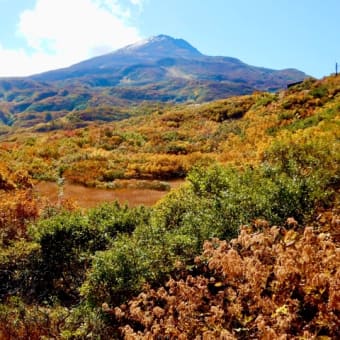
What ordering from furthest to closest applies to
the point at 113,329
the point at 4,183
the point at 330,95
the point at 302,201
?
the point at 330,95
the point at 4,183
the point at 302,201
the point at 113,329

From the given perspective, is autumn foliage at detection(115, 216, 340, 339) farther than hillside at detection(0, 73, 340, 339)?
No

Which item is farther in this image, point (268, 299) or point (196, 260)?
point (196, 260)

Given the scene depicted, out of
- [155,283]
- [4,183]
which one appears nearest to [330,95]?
[4,183]

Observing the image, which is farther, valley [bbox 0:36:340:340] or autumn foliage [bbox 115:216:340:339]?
valley [bbox 0:36:340:340]

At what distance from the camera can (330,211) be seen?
10414 mm

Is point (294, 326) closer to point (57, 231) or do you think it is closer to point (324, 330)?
point (324, 330)

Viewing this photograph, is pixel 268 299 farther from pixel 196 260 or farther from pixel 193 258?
pixel 193 258

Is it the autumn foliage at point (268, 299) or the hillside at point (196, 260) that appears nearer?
the autumn foliage at point (268, 299)

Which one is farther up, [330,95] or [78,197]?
[330,95]

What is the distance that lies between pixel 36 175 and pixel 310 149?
19.7 meters

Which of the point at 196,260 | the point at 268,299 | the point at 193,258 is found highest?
the point at 196,260

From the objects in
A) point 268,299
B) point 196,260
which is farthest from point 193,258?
point 268,299

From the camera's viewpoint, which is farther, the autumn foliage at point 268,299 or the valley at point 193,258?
the valley at point 193,258

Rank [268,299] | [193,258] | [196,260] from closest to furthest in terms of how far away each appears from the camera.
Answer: [268,299], [196,260], [193,258]
